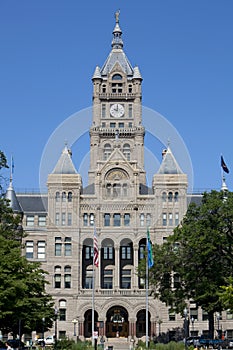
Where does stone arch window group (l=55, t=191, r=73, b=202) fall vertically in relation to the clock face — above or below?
below

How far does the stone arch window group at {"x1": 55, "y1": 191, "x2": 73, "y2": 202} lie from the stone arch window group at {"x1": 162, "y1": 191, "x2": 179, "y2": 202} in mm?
13280

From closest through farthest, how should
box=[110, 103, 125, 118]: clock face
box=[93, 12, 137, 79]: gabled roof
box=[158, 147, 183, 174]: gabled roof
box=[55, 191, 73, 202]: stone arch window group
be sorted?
1. box=[55, 191, 73, 202]: stone arch window group
2. box=[158, 147, 183, 174]: gabled roof
3. box=[110, 103, 125, 118]: clock face
4. box=[93, 12, 137, 79]: gabled roof

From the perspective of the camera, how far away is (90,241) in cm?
9038

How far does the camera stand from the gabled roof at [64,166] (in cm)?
9369

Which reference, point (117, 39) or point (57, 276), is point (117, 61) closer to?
point (117, 39)

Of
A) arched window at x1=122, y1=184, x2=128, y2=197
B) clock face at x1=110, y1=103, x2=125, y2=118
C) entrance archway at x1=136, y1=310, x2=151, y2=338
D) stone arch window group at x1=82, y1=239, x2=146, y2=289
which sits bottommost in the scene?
entrance archway at x1=136, y1=310, x2=151, y2=338

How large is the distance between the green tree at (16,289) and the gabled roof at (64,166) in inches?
1130

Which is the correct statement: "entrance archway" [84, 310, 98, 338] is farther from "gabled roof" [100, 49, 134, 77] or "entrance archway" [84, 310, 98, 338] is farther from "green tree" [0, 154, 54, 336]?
"gabled roof" [100, 49, 134, 77]

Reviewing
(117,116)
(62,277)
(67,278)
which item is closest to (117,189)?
(67,278)

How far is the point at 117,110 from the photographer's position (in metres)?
106

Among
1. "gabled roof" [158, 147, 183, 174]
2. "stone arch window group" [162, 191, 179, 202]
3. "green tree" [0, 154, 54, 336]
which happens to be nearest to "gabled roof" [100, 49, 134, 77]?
"gabled roof" [158, 147, 183, 174]

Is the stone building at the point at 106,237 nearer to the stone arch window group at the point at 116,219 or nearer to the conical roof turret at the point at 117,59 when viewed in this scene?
the stone arch window group at the point at 116,219

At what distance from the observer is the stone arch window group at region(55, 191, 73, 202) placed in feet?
299

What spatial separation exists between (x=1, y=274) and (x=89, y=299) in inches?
1663
